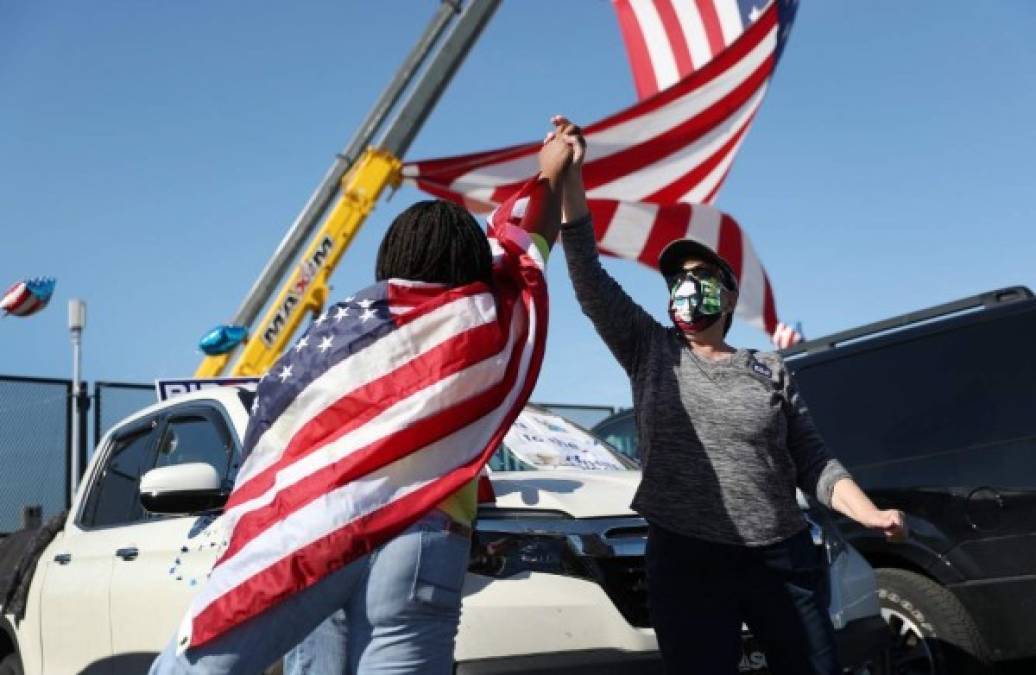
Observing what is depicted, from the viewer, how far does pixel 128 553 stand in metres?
4.11

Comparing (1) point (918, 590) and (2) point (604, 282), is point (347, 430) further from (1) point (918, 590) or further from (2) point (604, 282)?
(1) point (918, 590)

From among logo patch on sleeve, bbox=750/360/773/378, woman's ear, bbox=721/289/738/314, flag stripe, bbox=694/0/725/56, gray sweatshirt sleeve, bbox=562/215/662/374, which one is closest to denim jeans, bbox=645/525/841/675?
logo patch on sleeve, bbox=750/360/773/378

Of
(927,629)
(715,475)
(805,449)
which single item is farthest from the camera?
(927,629)

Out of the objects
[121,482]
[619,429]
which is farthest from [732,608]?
[619,429]

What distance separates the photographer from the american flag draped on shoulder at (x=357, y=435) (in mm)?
2197

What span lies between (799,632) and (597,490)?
38.1 inches

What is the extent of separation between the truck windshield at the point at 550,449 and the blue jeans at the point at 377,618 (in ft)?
6.45

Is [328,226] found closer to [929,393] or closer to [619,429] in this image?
[619,429]

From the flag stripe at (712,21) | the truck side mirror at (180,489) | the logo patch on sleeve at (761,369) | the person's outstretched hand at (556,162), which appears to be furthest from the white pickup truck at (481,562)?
the flag stripe at (712,21)

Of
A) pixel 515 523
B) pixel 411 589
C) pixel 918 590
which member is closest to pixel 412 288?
pixel 411 589

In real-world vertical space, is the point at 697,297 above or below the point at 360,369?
above

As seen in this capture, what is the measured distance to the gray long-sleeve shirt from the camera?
305cm

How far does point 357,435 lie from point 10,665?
351 centimetres

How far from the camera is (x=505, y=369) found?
2477mm
